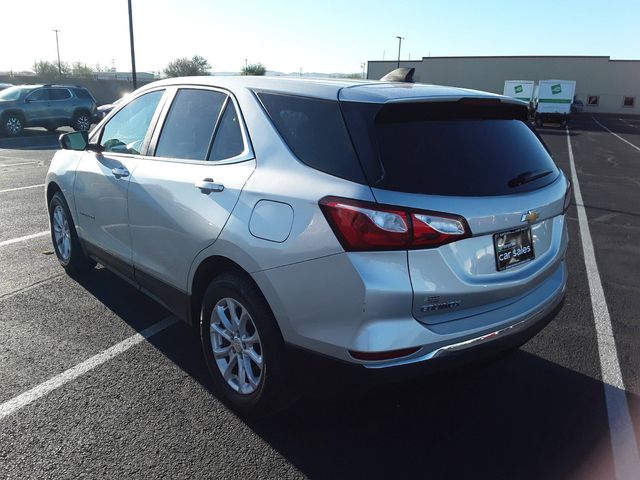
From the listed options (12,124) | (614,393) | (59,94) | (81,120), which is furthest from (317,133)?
(81,120)

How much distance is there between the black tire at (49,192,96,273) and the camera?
471cm

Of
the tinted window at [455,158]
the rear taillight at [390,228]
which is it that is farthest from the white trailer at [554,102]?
the rear taillight at [390,228]

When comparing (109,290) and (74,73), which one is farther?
(74,73)

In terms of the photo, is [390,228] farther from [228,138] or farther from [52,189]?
[52,189]

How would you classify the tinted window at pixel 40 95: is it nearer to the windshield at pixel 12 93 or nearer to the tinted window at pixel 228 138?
the windshield at pixel 12 93

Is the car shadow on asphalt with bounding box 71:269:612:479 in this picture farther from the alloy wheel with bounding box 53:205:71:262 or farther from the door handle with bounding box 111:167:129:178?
the alloy wheel with bounding box 53:205:71:262

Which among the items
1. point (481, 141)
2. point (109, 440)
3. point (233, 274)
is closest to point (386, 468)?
point (233, 274)

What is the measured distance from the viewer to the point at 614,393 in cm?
321

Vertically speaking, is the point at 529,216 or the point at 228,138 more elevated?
the point at 228,138

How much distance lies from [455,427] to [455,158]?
144cm

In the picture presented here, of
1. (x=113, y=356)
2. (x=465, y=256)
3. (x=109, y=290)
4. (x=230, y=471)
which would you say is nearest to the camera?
(x=465, y=256)

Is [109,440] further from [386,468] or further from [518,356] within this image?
[518,356]

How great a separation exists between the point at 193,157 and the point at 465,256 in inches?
68.0

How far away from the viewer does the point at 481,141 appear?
8.71 feet
